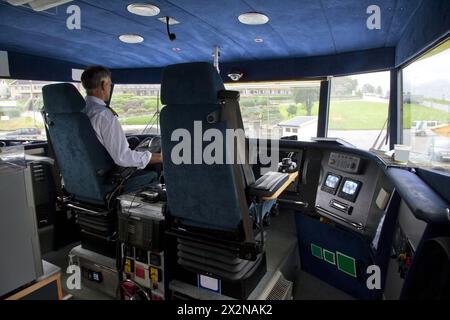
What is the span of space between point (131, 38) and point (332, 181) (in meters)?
2.69

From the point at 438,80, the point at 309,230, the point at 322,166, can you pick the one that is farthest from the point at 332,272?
the point at 438,80

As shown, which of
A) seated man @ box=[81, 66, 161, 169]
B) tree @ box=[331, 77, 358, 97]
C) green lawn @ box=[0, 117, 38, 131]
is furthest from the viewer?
green lawn @ box=[0, 117, 38, 131]

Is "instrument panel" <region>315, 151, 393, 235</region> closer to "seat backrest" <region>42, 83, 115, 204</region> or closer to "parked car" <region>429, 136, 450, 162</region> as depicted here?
"parked car" <region>429, 136, 450, 162</region>

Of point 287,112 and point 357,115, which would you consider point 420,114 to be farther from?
point 287,112

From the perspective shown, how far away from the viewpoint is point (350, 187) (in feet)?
6.45

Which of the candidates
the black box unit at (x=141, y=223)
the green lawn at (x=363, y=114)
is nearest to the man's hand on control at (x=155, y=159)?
the black box unit at (x=141, y=223)

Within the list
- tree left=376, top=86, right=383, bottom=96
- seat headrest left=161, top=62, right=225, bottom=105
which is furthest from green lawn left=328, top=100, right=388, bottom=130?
seat headrest left=161, top=62, right=225, bottom=105

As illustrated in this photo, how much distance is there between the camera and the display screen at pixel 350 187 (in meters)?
1.93

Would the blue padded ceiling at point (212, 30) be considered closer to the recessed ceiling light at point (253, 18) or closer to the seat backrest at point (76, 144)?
the recessed ceiling light at point (253, 18)

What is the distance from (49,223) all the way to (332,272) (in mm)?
2383

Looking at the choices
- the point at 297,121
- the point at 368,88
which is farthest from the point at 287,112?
the point at 368,88

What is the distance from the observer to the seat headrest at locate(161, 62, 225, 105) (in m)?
1.22

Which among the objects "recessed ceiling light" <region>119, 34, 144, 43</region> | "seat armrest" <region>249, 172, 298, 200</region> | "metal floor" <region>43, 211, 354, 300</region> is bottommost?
"metal floor" <region>43, 211, 354, 300</region>
